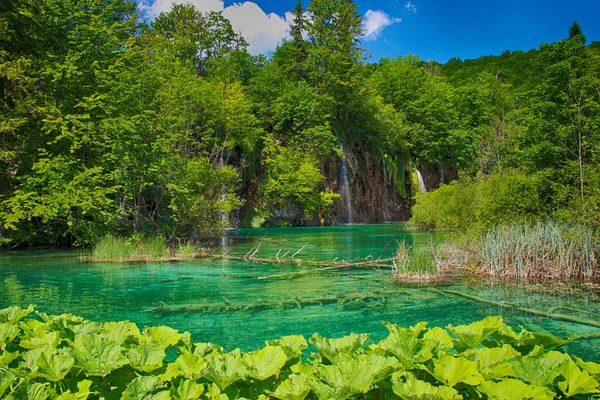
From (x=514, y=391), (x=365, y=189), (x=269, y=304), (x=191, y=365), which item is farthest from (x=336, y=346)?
(x=365, y=189)

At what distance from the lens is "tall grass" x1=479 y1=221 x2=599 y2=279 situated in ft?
33.5

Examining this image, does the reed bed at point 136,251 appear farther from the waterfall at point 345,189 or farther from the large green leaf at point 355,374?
the waterfall at point 345,189

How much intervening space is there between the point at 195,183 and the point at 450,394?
18.6 metres

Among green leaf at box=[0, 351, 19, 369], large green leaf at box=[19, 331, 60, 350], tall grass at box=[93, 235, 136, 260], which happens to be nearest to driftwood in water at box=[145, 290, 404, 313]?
large green leaf at box=[19, 331, 60, 350]

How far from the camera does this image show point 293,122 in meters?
38.3

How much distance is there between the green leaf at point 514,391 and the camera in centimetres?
190

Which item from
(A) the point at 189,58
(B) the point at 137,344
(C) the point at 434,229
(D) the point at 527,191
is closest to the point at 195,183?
(D) the point at 527,191

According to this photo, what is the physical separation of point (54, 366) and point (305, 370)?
117 cm

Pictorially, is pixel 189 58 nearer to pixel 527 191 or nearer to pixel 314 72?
pixel 314 72

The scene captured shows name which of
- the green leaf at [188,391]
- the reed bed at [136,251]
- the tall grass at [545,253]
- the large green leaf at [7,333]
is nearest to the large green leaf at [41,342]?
the large green leaf at [7,333]

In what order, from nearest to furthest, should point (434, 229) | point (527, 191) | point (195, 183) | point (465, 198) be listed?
point (527, 191) < point (195, 183) < point (465, 198) < point (434, 229)

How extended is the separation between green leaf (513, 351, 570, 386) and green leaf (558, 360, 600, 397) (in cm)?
7

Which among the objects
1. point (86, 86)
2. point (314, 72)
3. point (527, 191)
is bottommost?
point (527, 191)

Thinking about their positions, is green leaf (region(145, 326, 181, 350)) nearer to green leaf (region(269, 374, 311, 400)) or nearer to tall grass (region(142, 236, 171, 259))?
green leaf (region(269, 374, 311, 400))
